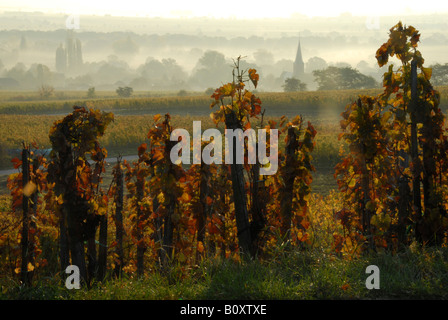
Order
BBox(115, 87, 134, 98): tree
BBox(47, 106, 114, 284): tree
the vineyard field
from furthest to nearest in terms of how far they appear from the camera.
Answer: BBox(115, 87, 134, 98): tree → BBox(47, 106, 114, 284): tree → the vineyard field

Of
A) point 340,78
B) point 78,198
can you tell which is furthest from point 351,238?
point 340,78

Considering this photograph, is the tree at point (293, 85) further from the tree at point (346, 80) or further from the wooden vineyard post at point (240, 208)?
the wooden vineyard post at point (240, 208)

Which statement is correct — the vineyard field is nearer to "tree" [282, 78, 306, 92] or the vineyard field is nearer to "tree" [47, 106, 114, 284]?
"tree" [47, 106, 114, 284]

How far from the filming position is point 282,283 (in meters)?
4.25

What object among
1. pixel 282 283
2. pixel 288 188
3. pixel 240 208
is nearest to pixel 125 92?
pixel 288 188

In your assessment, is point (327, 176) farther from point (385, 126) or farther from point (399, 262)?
point (399, 262)

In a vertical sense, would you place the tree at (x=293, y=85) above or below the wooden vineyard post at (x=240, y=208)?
above

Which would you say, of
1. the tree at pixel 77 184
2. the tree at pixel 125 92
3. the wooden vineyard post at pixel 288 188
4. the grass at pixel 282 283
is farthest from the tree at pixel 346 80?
the grass at pixel 282 283

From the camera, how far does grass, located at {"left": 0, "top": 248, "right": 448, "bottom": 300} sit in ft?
13.5

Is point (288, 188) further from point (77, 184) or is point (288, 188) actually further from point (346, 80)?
point (346, 80)

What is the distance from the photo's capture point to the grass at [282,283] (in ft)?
13.5

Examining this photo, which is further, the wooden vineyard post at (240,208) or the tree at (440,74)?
the tree at (440,74)

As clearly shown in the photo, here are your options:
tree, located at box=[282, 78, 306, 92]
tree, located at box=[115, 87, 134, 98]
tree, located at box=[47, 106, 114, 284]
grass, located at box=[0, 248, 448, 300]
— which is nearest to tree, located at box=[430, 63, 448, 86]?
tree, located at box=[282, 78, 306, 92]

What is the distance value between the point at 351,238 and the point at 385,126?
1378mm
